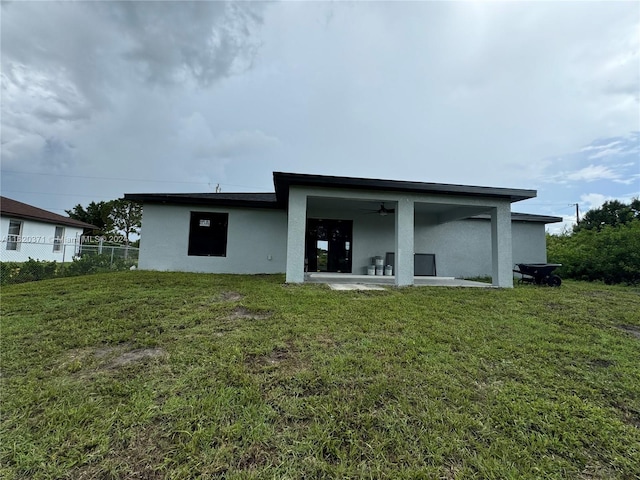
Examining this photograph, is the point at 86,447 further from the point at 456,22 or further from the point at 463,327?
the point at 456,22

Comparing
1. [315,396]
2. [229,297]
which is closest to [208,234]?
[229,297]

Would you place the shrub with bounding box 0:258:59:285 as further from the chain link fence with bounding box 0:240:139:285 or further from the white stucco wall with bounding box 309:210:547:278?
the white stucco wall with bounding box 309:210:547:278

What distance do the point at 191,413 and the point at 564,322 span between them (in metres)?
5.20

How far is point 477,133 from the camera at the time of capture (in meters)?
11.6

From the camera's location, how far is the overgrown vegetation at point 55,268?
25.7ft

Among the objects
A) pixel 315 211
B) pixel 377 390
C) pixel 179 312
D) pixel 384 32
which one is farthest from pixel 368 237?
pixel 377 390

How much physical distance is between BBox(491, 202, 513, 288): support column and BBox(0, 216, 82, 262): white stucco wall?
628 inches

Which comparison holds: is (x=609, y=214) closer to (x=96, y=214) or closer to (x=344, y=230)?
(x=344, y=230)

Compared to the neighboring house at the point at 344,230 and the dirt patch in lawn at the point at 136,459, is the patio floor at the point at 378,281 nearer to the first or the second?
the neighboring house at the point at 344,230

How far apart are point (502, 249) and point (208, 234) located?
948 cm

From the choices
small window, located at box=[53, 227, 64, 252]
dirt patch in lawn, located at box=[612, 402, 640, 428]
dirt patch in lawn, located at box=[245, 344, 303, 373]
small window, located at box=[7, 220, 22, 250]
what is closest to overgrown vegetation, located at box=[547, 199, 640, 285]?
dirt patch in lawn, located at box=[612, 402, 640, 428]

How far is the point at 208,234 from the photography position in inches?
403

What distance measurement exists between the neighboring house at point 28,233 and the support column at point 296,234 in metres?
10.1

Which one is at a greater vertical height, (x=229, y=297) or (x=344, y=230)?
(x=344, y=230)
